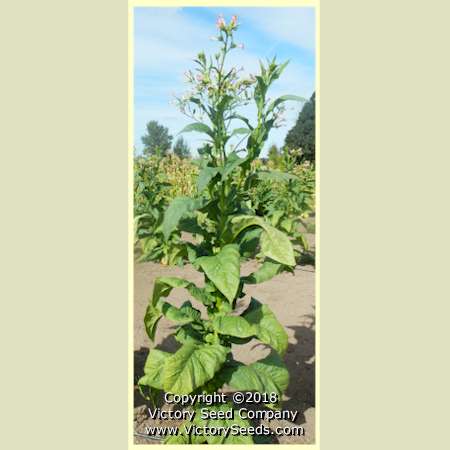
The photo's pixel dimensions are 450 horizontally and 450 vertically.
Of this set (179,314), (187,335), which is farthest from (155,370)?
(179,314)

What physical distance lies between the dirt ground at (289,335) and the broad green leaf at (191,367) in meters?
0.90

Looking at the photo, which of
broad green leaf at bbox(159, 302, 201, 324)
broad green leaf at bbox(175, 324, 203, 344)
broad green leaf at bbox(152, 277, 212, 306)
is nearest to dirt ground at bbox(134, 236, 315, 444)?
broad green leaf at bbox(175, 324, 203, 344)

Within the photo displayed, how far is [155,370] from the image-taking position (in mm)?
2809

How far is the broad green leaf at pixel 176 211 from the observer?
2.23 metres

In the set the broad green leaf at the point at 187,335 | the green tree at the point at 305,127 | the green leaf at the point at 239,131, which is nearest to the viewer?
the green leaf at the point at 239,131

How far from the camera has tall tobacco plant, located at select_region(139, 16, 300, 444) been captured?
2.36 m

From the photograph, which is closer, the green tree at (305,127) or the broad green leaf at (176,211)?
the broad green leaf at (176,211)

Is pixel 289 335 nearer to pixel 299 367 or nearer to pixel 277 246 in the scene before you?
pixel 299 367

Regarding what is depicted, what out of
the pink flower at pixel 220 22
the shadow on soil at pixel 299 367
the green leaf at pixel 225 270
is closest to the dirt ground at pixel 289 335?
the shadow on soil at pixel 299 367

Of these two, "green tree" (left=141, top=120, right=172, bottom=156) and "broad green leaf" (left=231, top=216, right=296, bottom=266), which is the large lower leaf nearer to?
"broad green leaf" (left=231, top=216, right=296, bottom=266)

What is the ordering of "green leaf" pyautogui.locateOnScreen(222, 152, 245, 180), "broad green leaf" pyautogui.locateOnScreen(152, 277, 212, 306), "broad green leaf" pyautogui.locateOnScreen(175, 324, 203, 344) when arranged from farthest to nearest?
"broad green leaf" pyautogui.locateOnScreen(175, 324, 203, 344) < "broad green leaf" pyautogui.locateOnScreen(152, 277, 212, 306) < "green leaf" pyautogui.locateOnScreen(222, 152, 245, 180)

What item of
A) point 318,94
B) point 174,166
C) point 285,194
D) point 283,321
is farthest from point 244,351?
point 285,194

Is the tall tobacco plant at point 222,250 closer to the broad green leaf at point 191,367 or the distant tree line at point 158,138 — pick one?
the broad green leaf at point 191,367

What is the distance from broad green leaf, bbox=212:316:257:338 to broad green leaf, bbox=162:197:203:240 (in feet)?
2.09
